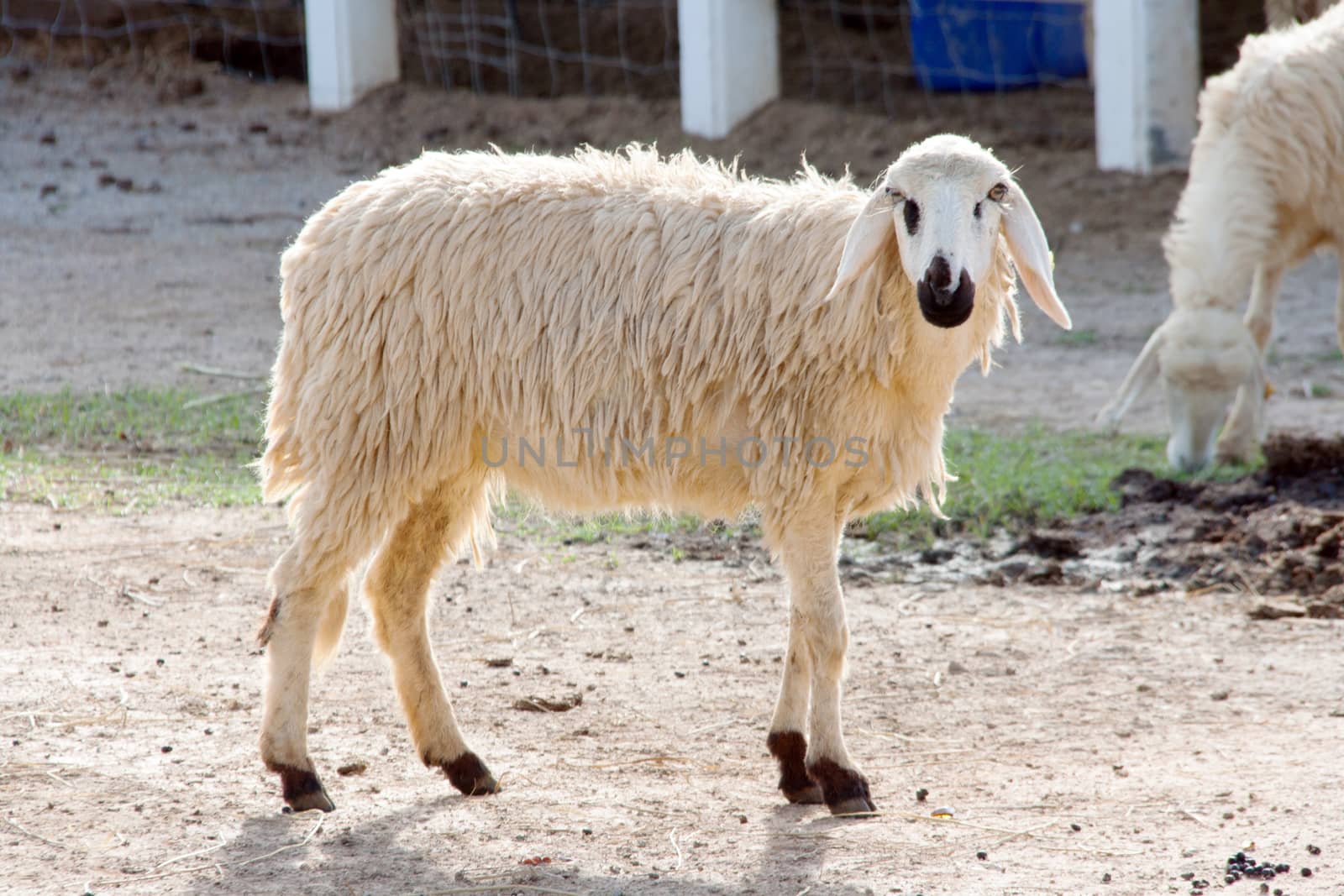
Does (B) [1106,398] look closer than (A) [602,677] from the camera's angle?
No

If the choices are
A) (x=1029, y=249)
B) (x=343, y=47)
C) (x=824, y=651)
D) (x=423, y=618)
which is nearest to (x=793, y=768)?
(x=824, y=651)

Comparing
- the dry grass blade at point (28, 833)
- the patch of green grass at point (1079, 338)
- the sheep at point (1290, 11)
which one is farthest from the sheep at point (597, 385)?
the sheep at point (1290, 11)

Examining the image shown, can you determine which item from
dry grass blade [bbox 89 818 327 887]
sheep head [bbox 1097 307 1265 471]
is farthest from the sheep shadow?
sheep head [bbox 1097 307 1265 471]

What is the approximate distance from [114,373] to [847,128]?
21.8 ft

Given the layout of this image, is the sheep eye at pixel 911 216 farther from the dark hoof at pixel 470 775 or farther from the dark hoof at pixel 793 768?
the dark hoof at pixel 470 775

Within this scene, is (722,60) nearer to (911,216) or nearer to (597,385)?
(597,385)

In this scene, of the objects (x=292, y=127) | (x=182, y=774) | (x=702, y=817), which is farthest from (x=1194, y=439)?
(x=292, y=127)

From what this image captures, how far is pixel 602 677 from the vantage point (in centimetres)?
523

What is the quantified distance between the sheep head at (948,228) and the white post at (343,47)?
1048 centimetres

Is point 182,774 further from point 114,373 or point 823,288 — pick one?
point 114,373

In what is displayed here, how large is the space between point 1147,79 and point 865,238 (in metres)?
8.73

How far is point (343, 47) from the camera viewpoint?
13.6 metres

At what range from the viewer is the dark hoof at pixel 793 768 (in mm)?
4312

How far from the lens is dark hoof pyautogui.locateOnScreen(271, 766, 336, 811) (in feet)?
13.5
